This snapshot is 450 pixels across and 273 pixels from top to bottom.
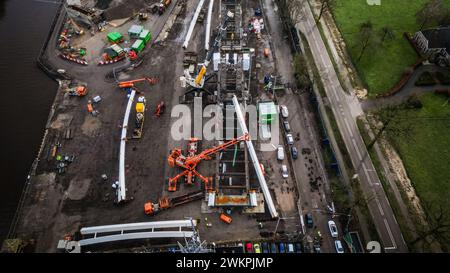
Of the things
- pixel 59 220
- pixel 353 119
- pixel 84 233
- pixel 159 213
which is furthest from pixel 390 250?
pixel 59 220

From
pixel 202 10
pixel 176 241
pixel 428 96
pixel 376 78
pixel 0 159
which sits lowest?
pixel 176 241

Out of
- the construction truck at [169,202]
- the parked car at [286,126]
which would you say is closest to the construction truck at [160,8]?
the parked car at [286,126]

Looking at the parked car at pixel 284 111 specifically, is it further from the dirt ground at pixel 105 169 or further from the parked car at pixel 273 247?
the parked car at pixel 273 247

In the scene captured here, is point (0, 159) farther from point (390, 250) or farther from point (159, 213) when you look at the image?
point (390, 250)

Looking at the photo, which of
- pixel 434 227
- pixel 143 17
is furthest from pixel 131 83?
pixel 434 227

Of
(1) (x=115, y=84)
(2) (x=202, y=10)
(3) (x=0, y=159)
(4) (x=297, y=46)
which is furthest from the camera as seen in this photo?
(2) (x=202, y=10)

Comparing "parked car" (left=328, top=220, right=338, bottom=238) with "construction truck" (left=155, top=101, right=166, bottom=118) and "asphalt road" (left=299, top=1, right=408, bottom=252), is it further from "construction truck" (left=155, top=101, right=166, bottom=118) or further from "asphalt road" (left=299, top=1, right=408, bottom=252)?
"construction truck" (left=155, top=101, right=166, bottom=118)

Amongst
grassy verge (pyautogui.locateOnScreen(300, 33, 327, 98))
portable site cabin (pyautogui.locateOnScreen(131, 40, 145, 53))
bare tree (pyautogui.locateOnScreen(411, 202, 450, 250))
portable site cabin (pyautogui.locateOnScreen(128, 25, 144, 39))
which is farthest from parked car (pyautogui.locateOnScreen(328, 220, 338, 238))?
portable site cabin (pyautogui.locateOnScreen(128, 25, 144, 39))
